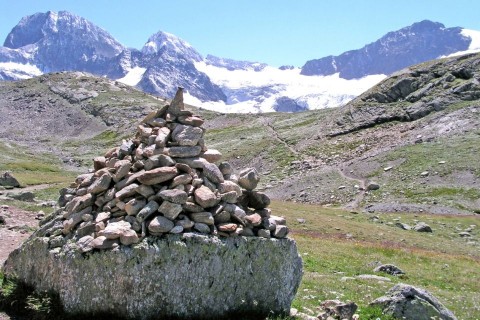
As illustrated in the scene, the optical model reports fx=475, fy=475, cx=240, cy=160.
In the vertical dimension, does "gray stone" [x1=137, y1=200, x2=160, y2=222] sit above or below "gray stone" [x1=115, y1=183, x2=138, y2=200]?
below

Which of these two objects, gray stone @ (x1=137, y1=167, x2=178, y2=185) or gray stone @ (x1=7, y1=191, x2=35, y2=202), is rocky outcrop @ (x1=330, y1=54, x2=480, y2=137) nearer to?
gray stone @ (x1=7, y1=191, x2=35, y2=202)

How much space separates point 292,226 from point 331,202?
1390 inches

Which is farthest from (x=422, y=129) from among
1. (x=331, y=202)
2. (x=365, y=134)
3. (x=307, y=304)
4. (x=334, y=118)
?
(x=307, y=304)

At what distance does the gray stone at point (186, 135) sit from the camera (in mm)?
16719

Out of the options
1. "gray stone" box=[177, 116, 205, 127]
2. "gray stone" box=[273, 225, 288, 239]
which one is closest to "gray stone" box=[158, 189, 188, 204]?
"gray stone" box=[177, 116, 205, 127]

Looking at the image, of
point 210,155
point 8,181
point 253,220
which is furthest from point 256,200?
point 8,181

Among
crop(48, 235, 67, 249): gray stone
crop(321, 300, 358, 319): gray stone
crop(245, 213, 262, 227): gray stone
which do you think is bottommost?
crop(321, 300, 358, 319): gray stone

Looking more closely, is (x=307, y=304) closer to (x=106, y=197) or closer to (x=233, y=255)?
(x=233, y=255)

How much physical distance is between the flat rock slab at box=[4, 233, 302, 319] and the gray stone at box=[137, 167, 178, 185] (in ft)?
6.55

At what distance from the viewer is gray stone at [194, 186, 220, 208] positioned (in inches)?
605

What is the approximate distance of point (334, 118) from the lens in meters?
150

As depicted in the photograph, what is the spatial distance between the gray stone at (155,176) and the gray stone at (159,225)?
133cm

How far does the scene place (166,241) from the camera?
1441cm

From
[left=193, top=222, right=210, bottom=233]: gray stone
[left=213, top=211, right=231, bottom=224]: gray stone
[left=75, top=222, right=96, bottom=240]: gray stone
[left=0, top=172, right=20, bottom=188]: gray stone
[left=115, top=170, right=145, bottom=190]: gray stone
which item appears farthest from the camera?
[left=0, top=172, right=20, bottom=188]: gray stone
